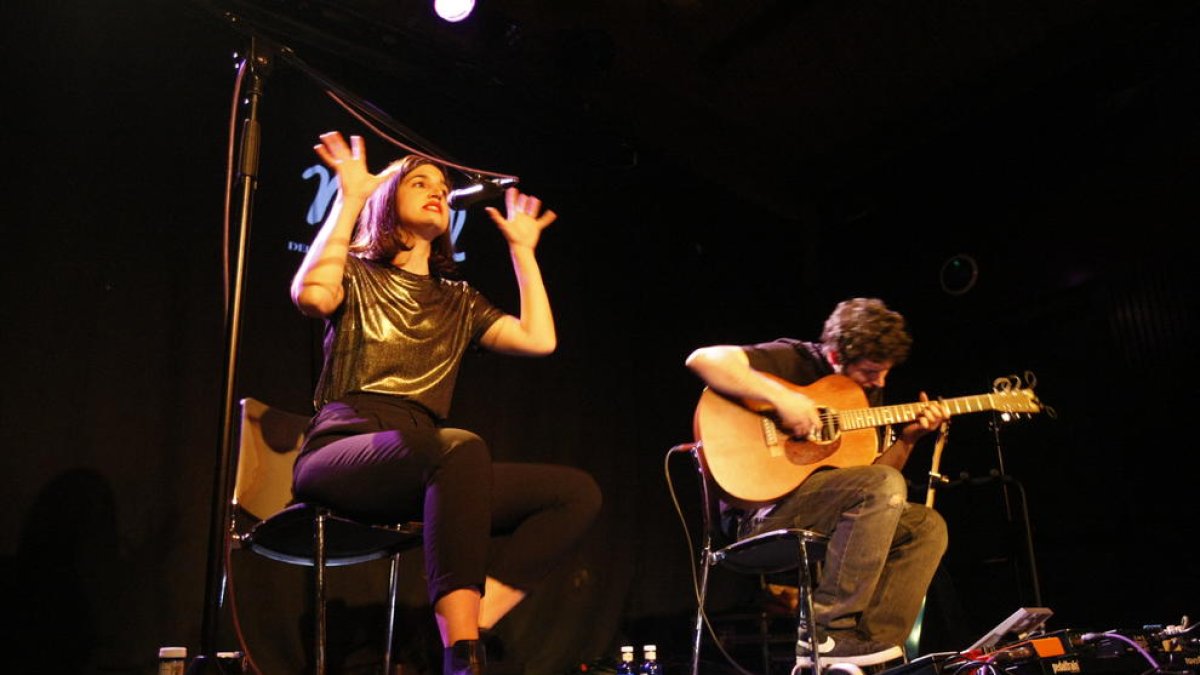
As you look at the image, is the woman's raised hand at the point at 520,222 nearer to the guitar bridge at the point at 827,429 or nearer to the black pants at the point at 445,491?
the black pants at the point at 445,491

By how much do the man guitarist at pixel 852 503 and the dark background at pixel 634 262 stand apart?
113 cm

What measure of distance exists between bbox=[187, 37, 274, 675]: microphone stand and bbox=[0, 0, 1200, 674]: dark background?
0.71 meters

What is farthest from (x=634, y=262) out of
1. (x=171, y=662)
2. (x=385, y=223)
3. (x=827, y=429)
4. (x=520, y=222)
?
(x=171, y=662)

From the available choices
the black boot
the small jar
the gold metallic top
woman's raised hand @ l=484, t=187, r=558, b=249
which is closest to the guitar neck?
woman's raised hand @ l=484, t=187, r=558, b=249

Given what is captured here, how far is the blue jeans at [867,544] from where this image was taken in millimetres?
2883

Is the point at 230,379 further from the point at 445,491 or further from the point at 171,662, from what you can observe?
the point at 171,662

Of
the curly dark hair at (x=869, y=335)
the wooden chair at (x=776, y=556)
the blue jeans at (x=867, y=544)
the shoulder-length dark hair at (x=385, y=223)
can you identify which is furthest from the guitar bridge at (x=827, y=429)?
the shoulder-length dark hair at (x=385, y=223)

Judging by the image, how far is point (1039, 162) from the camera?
219 inches

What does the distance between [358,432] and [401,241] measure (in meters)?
0.74

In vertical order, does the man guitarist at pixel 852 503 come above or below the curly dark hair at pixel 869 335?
below

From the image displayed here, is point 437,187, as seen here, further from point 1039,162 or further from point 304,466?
point 1039,162

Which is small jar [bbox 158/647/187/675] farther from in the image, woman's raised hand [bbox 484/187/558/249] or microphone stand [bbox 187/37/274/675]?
woman's raised hand [bbox 484/187/558/249]

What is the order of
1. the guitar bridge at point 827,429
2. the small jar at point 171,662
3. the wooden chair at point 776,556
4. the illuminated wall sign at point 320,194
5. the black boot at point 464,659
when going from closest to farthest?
1. the black boot at point 464,659
2. the small jar at point 171,662
3. the wooden chair at point 776,556
4. the guitar bridge at point 827,429
5. the illuminated wall sign at point 320,194

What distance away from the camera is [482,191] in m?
2.57
